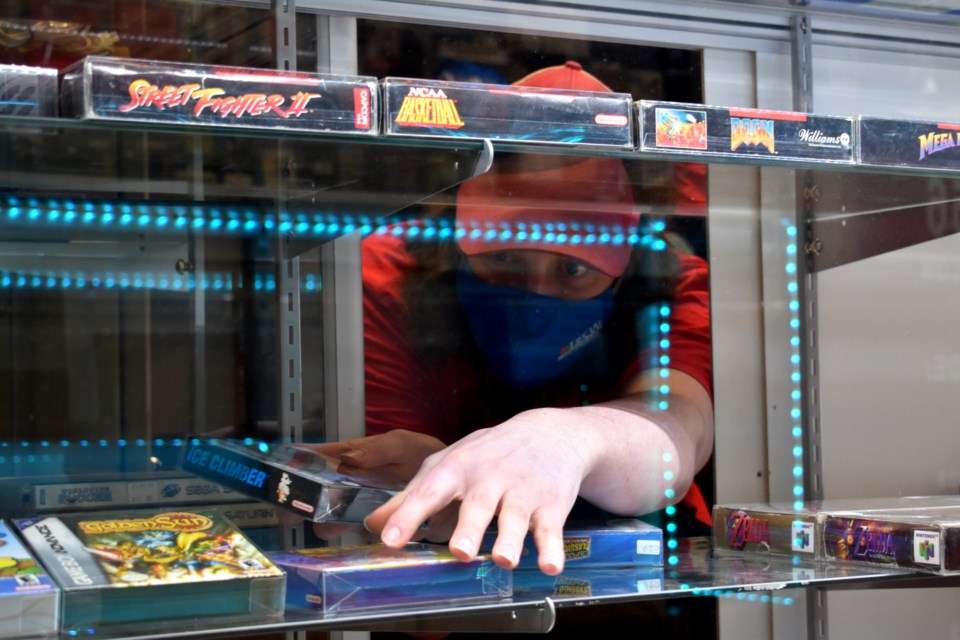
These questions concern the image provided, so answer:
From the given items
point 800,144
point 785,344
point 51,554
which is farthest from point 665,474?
point 51,554

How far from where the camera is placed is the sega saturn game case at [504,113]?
1.04 metres

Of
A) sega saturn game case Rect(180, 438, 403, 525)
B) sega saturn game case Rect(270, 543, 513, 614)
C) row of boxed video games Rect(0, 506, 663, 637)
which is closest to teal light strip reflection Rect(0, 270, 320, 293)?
sega saturn game case Rect(180, 438, 403, 525)

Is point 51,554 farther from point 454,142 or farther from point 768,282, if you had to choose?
point 768,282

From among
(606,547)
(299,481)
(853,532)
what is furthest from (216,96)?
(853,532)

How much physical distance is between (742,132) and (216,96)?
1.86 ft

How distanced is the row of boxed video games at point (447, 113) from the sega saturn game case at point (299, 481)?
0.37m

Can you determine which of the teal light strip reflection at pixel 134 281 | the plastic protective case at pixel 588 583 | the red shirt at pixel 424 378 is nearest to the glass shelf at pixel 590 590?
the plastic protective case at pixel 588 583

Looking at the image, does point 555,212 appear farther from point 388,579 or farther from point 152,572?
point 152,572

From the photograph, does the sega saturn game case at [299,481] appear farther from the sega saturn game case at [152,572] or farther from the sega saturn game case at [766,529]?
the sega saturn game case at [766,529]

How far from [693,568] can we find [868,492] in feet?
2.04

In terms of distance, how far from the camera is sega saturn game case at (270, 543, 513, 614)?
0.99 metres

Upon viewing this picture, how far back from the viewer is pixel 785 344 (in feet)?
5.73

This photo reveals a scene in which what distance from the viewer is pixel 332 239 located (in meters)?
1.48

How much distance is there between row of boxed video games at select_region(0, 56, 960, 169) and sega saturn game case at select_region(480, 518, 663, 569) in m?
0.43
